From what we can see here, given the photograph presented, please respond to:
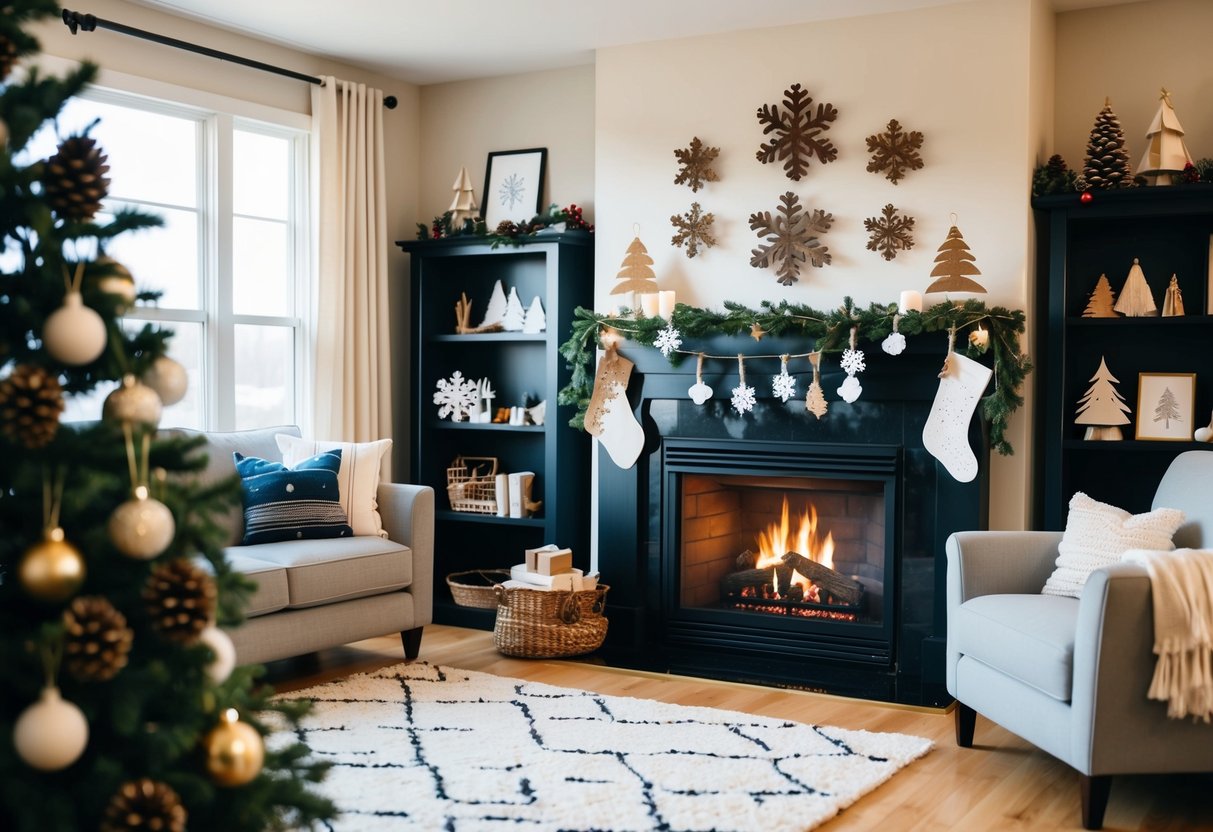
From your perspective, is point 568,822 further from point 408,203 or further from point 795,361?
point 408,203

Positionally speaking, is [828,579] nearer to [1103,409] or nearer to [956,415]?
[956,415]

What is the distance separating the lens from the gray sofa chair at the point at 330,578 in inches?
152

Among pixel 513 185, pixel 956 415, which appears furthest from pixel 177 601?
pixel 513 185

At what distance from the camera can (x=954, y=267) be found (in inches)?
164

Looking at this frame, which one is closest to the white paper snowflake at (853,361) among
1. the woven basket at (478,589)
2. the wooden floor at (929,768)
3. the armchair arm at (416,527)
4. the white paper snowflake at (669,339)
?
the white paper snowflake at (669,339)

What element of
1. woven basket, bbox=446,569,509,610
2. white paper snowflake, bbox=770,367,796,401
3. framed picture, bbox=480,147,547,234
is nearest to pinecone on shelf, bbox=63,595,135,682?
white paper snowflake, bbox=770,367,796,401

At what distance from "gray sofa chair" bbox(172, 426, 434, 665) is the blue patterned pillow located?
0.05 meters

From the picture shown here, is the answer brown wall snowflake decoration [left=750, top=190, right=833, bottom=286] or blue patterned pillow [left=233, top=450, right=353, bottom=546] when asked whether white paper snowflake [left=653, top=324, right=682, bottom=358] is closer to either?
brown wall snowflake decoration [left=750, top=190, right=833, bottom=286]

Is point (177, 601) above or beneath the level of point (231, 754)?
above

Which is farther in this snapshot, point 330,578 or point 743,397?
point 743,397

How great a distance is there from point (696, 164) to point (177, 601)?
11.6 ft

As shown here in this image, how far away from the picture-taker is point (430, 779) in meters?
3.07

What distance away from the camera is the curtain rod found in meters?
4.06

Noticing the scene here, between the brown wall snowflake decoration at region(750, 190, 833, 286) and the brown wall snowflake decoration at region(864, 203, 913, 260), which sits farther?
the brown wall snowflake decoration at region(750, 190, 833, 286)
